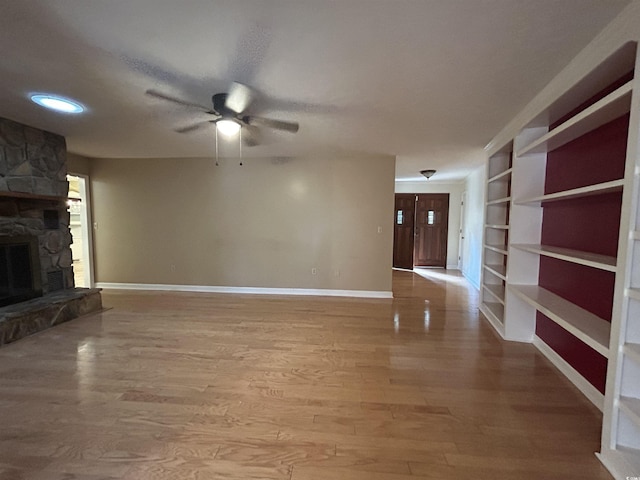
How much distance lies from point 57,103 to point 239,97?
A: 176cm

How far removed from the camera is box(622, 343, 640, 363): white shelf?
136cm

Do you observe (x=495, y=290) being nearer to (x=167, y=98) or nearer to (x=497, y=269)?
(x=497, y=269)

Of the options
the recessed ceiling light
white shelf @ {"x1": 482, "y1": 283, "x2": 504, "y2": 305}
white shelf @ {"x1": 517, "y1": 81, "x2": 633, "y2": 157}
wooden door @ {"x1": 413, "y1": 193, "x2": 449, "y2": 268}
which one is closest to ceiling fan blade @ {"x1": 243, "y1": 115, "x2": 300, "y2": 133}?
the recessed ceiling light

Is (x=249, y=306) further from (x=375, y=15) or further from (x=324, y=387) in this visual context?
(x=375, y=15)

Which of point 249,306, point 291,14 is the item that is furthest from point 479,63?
point 249,306

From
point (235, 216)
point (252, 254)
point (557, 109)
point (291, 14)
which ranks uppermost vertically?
point (291, 14)

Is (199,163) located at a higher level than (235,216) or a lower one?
higher

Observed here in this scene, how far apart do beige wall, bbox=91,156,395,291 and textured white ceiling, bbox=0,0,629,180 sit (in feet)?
5.71

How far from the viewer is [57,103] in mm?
2691

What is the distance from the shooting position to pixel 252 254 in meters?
5.10

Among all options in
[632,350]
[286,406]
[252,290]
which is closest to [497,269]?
[632,350]

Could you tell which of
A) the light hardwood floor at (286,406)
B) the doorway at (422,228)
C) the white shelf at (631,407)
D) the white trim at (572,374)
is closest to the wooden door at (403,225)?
the doorway at (422,228)

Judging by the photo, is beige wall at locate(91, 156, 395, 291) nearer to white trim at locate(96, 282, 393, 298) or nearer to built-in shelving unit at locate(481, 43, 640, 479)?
white trim at locate(96, 282, 393, 298)

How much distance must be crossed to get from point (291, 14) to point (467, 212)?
21.1ft
